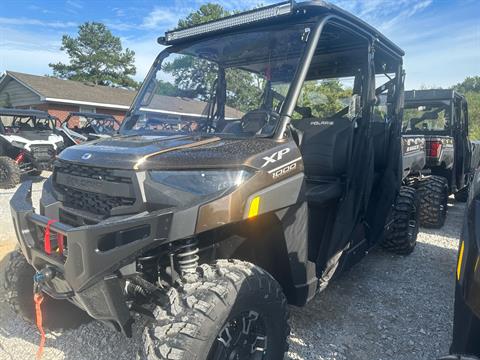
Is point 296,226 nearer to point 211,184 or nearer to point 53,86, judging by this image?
point 211,184

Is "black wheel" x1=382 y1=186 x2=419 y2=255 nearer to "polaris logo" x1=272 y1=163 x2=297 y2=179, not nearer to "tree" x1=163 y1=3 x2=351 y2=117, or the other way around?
"tree" x1=163 y1=3 x2=351 y2=117

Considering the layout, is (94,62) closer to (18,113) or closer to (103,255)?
(18,113)

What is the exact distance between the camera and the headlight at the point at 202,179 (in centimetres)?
217

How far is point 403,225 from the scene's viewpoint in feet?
15.6

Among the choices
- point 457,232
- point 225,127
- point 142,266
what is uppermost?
point 225,127

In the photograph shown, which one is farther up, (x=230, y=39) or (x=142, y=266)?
(x=230, y=39)

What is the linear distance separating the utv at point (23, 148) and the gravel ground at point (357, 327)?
24.0 ft

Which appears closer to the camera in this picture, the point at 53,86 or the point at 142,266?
the point at 142,266

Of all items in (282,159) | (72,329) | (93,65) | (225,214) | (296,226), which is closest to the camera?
(225,214)

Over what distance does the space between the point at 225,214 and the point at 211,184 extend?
19cm

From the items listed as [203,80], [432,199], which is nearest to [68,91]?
[432,199]

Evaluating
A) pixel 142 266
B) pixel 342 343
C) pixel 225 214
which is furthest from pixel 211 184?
pixel 342 343

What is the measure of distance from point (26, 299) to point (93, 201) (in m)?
1.17

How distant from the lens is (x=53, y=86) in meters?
25.0
